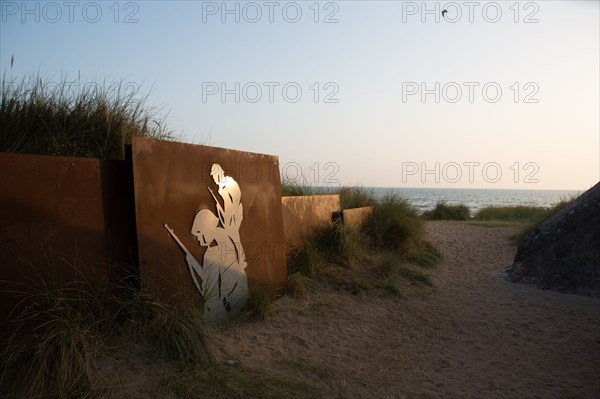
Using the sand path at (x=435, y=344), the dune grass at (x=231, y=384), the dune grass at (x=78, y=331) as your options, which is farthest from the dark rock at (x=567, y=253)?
the dune grass at (x=78, y=331)

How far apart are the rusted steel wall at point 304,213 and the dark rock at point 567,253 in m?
3.97

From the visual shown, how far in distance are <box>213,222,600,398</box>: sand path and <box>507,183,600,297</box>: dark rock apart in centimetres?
44

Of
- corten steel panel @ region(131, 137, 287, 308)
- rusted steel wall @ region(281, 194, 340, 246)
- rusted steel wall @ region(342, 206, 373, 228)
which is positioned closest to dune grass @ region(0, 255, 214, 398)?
corten steel panel @ region(131, 137, 287, 308)

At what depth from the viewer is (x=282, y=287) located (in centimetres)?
681

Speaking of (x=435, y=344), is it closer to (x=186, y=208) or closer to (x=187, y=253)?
(x=187, y=253)

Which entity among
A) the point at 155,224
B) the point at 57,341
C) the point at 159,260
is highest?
the point at 155,224

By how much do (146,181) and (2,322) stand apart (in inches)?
65.1

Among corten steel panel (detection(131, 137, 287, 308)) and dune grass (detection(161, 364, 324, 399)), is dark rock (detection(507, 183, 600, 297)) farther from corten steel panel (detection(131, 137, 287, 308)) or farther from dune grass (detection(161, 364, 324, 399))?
dune grass (detection(161, 364, 324, 399))

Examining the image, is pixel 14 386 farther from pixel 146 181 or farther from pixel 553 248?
pixel 553 248

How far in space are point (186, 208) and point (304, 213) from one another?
11.1ft

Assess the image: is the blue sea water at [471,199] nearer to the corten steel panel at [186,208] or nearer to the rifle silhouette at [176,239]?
the corten steel panel at [186,208]

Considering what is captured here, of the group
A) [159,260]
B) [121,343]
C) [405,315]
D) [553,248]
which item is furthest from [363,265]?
[121,343]

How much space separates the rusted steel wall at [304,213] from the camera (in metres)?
7.79

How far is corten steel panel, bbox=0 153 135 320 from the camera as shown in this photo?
3.83 meters
